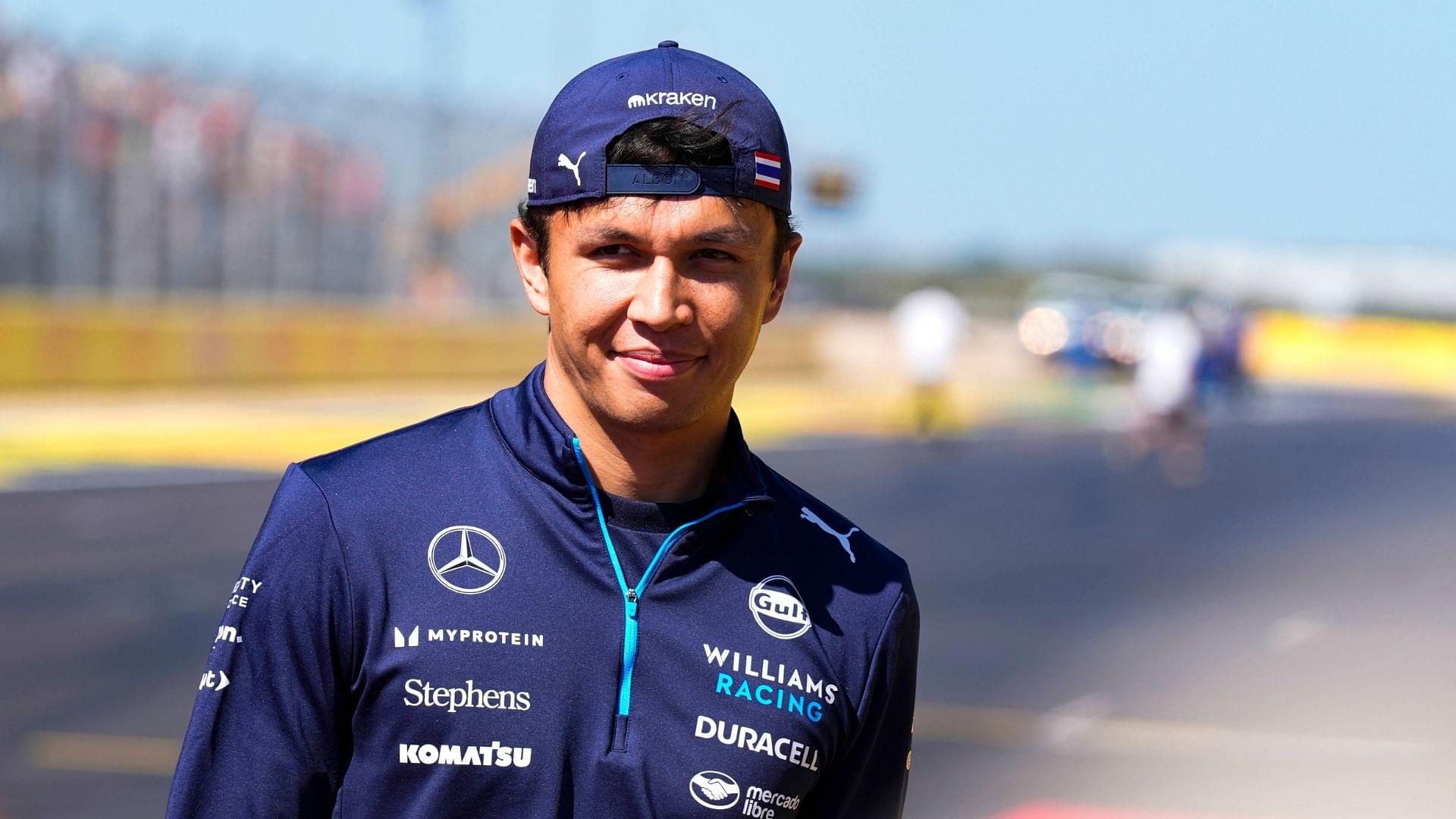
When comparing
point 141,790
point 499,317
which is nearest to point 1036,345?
point 499,317

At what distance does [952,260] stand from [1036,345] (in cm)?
3280

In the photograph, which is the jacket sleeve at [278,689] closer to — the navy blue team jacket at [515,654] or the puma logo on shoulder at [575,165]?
the navy blue team jacket at [515,654]

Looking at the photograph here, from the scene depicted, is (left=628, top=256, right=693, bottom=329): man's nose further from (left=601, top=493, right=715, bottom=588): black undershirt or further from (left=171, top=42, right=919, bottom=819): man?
(left=601, top=493, right=715, bottom=588): black undershirt

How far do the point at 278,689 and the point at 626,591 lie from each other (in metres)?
0.40

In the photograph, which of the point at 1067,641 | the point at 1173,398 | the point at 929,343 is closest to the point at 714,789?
the point at 1067,641

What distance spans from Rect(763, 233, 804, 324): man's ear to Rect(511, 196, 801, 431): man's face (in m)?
0.09

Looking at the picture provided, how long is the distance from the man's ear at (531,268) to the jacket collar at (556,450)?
0.08 m

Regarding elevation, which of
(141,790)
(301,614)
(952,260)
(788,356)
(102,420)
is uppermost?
(952,260)

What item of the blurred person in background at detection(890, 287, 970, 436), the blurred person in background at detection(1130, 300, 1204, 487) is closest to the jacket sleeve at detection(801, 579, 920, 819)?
the blurred person in background at detection(1130, 300, 1204, 487)

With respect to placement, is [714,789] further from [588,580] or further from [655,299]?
[655,299]

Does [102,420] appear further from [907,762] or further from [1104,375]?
[1104,375]

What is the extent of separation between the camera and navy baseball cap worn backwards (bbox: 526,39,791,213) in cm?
199

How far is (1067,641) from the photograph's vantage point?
9.56 metres

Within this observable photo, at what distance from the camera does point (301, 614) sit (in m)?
1.89
